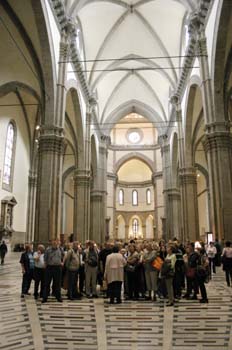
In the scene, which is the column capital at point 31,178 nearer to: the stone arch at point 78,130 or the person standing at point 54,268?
the stone arch at point 78,130

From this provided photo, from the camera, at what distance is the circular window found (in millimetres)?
45438

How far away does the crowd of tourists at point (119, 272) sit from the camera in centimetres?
778

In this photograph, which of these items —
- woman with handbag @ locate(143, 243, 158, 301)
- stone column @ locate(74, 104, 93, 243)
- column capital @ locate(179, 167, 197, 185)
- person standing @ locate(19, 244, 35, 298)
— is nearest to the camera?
woman with handbag @ locate(143, 243, 158, 301)

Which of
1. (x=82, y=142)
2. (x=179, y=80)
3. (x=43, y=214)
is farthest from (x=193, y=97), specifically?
(x=43, y=214)

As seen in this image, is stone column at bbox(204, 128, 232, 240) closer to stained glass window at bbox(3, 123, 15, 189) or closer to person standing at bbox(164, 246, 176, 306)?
person standing at bbox(164, 246, 176, 306)

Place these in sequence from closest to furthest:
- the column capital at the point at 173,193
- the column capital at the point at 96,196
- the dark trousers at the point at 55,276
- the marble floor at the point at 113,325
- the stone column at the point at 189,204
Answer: the marble floor at the point at 113,325 → the dark trousers at the point at 55,276 → the stone column at the point at 189,204 → the column capital at the point at 173,193 → the column capital at the point at 96,196

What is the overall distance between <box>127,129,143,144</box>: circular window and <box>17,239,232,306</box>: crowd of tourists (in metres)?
37.0

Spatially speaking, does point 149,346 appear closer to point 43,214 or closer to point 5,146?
point 43,214

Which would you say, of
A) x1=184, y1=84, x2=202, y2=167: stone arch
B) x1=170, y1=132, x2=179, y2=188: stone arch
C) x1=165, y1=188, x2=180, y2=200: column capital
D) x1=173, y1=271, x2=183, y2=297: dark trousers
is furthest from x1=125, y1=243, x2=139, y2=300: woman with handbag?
x1=165, y1=188, x2=180, y2=200: column capital

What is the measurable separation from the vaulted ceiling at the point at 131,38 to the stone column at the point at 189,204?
7181 mm

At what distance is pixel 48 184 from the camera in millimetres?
14695

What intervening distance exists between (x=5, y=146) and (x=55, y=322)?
739 inches

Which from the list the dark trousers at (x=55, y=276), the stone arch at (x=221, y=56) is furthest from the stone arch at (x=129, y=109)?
the dark trousers at (x=55, y=276)

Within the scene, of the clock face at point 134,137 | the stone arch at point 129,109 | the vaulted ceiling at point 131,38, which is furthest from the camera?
the clock face at point 134,137
